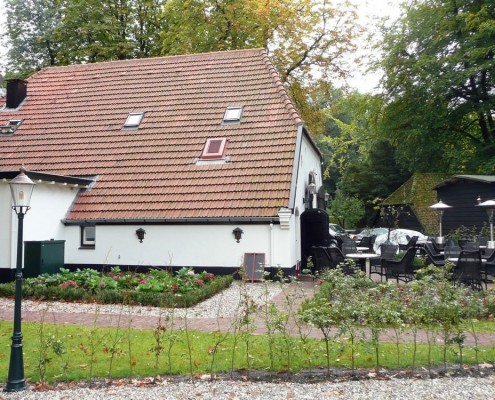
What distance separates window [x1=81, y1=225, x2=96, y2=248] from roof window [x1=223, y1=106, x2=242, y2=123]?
19.5 feet

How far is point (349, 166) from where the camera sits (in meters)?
48.9

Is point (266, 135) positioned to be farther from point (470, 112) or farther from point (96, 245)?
point (470, 112)

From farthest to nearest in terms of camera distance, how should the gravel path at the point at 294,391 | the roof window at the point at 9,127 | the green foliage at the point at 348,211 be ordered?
the green foliage at the point at 348,211, the roof window at the point at 9,127, the gravel path at the point at 294,391

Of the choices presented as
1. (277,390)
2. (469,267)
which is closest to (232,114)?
(469,267)

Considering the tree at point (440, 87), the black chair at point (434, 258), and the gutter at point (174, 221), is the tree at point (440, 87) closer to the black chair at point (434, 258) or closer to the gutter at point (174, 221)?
the black chair at point (434, 258)

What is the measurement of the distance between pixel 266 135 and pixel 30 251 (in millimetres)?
8075

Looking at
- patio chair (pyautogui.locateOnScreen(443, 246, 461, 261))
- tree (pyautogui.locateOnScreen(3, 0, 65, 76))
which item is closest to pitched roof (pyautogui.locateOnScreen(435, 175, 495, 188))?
patio chair (pyautogui.locateOnScreen(443, 246, 461, 261))

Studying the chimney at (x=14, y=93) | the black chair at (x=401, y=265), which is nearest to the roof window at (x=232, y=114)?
the black chair at (x=401, y=265)

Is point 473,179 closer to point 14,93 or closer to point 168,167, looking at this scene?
point 168,167

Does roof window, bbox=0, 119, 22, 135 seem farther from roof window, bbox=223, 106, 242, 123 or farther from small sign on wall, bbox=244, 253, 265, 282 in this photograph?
small sign on wall, bbox=244, 253, 265, 282

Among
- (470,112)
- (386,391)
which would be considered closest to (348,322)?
(386,391)

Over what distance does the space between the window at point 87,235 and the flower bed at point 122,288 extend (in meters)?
3.44

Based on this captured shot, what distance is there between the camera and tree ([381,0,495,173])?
26766 mm

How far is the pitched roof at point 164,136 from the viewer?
1494cm
